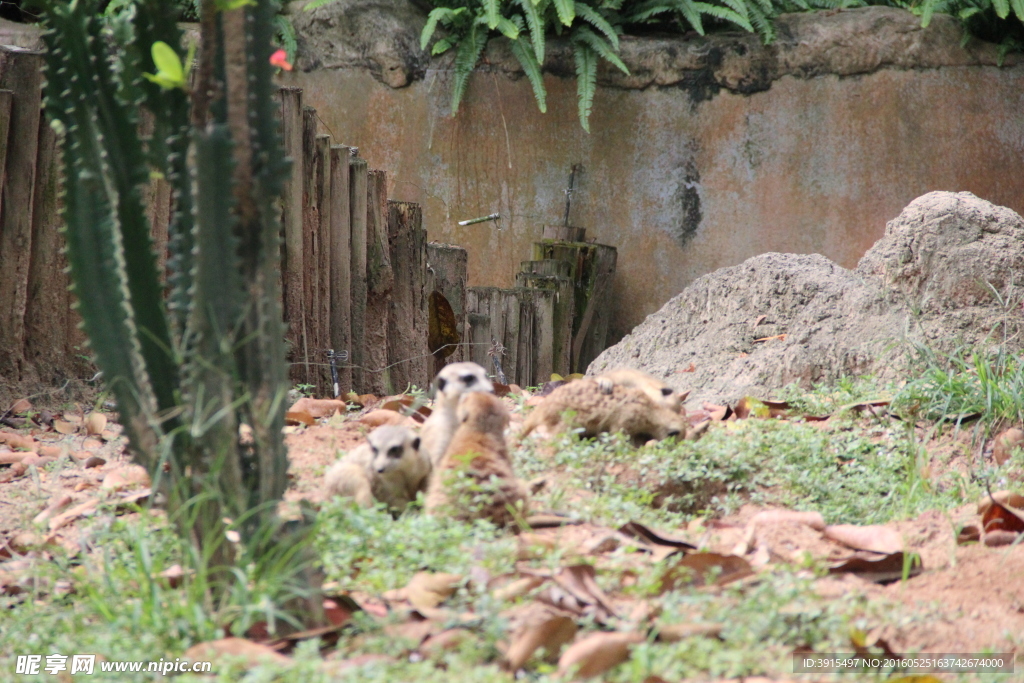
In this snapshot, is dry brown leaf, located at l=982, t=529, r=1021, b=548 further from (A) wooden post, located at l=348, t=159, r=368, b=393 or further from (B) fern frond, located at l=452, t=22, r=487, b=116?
(B) fern frond, located at l=452, t=22, r=487, b=116

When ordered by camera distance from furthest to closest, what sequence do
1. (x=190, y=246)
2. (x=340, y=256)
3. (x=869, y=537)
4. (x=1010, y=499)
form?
(x=340, y=256) → (x=1010, y=499) → (x=869, y=537) → (x=190, y=246)

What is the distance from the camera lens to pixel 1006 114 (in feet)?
29.8

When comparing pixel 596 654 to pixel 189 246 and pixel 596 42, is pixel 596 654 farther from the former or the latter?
pixel 596 42

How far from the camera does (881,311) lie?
5332 mm

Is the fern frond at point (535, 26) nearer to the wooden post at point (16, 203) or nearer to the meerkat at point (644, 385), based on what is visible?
the wooden post at point (16, 203)

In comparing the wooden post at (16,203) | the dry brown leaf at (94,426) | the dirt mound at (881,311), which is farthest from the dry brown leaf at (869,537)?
the wooden post at (16,203)

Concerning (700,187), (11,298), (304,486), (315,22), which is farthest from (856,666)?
(315,22)

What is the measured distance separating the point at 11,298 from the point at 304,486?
96.9 inches

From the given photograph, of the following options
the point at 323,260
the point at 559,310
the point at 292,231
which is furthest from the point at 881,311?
the point at 559,310

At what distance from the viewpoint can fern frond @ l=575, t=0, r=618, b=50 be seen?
903cm

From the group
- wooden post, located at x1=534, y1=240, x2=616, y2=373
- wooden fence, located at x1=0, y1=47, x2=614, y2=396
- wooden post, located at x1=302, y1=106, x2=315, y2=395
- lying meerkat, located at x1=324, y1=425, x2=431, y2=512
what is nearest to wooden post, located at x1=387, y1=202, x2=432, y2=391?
wooden fence, located at x1=0, y1=47, x2=614, y2=396

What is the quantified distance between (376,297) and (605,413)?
8.22 feet

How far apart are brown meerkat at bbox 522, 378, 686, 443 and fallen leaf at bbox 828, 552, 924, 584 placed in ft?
4.74

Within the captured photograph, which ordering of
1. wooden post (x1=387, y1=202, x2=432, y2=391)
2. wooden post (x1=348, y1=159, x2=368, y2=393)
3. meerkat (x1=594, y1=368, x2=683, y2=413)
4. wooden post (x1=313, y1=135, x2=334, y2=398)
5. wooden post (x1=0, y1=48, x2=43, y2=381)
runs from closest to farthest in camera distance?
meerkat (x1=594, y1=368, x2=683, y2=413), wooden post (x1=0, y1=48, x2=43, y2=381), wooden post (x1=313, y1=135, x2=334, y2=398), wooden post (x1=348, y1=159, x2=368, y2=393), wooden post (x1=387, y1=202, x2=432, y2=391)
